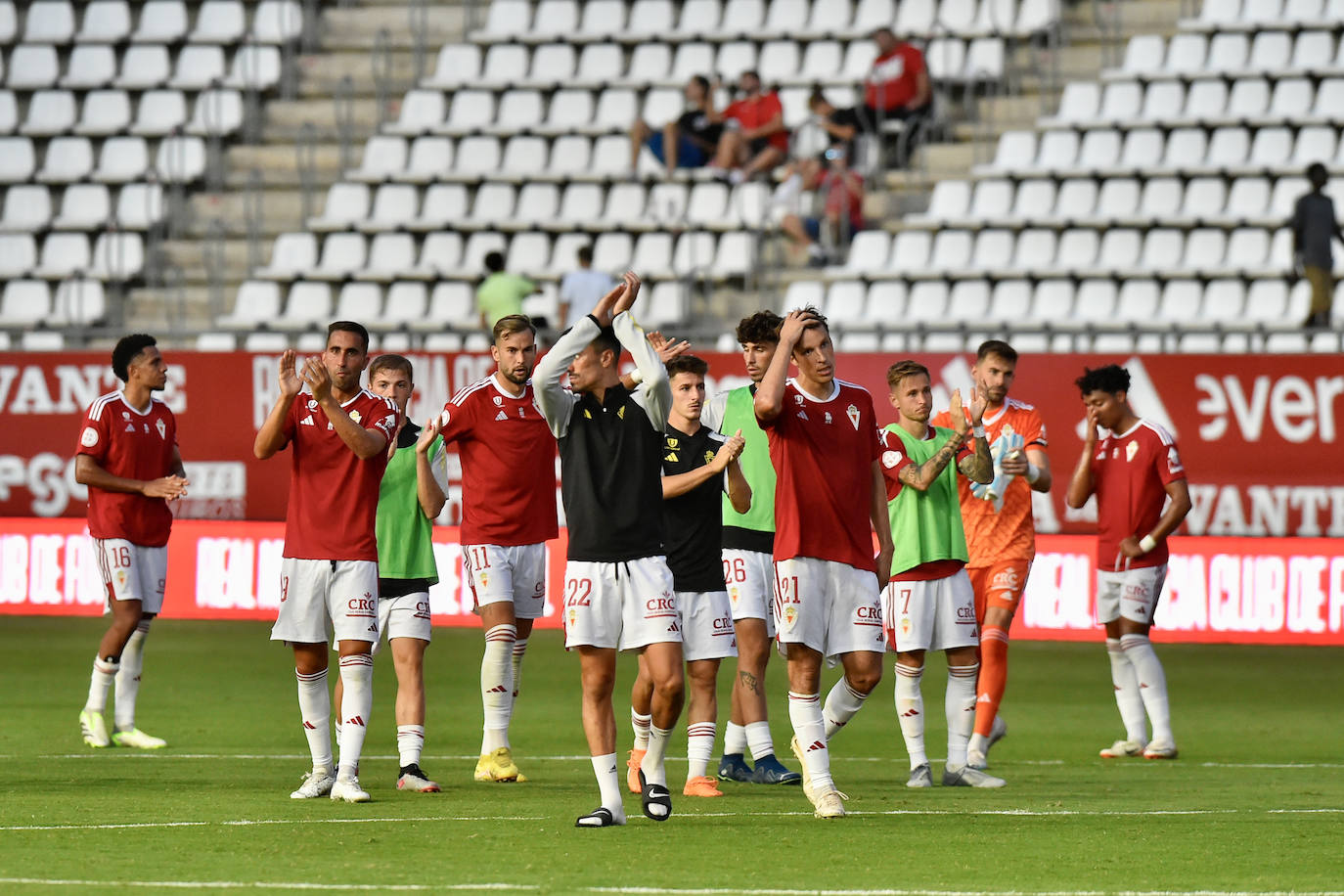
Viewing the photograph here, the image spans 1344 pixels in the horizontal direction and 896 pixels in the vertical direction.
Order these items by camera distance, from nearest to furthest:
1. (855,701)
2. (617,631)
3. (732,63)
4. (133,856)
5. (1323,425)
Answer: (133,856), (617,631), (855,701), (1323,425), (732,63)

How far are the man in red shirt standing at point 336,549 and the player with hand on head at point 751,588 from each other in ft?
6.36

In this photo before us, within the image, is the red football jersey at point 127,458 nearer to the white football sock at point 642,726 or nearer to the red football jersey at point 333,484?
the red football jersey at point 333,484

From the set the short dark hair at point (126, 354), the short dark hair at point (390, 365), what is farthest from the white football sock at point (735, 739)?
the short dark hair at point (126, 354)

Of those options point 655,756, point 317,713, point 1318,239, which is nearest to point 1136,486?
point 655,756

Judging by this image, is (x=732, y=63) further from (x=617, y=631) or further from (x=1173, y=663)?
(x=617, y=631)

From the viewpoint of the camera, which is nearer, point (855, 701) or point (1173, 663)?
point (855, 701)

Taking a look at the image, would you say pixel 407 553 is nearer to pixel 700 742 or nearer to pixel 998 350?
pixel 700 742

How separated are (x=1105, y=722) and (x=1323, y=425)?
5003mm

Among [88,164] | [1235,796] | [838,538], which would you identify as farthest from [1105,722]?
[88,164]

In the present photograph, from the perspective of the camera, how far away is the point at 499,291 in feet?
A: 71.5

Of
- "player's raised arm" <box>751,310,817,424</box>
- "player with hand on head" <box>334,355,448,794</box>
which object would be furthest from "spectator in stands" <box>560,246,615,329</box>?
"player's raised arm" <box>751,310,817,424</box>

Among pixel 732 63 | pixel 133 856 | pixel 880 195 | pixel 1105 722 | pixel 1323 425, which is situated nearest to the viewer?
pixel 133 856

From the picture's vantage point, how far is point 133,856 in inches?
321

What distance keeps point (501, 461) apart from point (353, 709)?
186 cm
